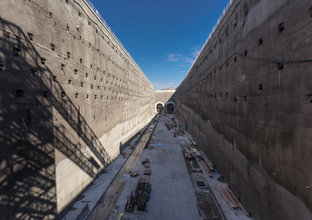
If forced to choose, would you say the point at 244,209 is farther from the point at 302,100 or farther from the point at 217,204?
the point at 302,100

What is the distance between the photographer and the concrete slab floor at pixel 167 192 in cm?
937

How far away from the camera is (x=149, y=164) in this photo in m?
16.6

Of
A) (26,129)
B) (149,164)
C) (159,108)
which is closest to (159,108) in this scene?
(159,108)

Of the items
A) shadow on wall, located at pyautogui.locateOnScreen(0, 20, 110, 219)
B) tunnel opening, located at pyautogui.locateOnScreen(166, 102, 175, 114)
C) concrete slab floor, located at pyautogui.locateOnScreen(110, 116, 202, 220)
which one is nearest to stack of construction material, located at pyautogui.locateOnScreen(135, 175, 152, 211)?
concrete slab floor, located at pyautogui.locateOnScreen(110, 116, 202, 220)

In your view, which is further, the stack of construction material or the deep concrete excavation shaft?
the stack of construction material

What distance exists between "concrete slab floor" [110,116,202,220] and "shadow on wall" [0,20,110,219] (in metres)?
5.03

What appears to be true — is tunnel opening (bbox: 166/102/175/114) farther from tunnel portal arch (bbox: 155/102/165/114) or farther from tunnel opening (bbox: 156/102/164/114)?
tunnel opening (bbox: 156/102/164/114)

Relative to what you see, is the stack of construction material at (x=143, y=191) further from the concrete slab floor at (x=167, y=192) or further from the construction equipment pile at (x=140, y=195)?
the concrete slab floor at (x=167, y=192)

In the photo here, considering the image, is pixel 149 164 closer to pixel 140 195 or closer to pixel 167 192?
pixel 167 192

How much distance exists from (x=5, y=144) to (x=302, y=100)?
13875 millimetres

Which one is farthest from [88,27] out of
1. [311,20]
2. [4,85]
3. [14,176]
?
[311,20]

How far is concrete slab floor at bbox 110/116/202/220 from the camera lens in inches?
369

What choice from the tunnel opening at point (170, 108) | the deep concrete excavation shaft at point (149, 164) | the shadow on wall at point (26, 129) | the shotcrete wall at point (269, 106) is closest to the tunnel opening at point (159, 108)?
the tunnel opening at point (170, 108)

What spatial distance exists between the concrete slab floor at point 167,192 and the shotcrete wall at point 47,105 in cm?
442
